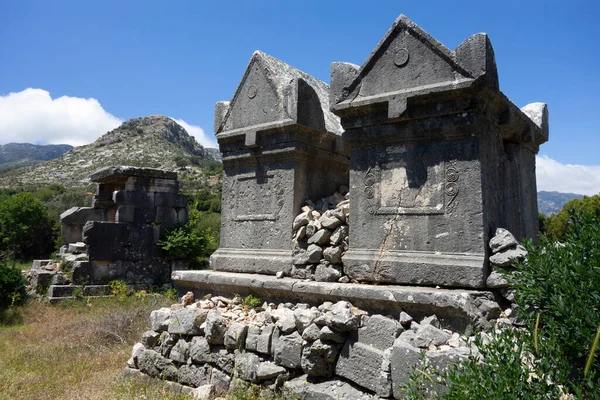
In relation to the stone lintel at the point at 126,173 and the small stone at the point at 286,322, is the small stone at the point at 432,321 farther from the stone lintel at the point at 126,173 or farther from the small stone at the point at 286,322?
the stone lintel at the point at 126,173

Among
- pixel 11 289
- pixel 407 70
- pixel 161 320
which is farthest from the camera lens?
pixel 11 289

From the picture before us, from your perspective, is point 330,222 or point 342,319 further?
point 330,222

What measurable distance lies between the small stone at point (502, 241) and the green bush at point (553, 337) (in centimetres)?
91

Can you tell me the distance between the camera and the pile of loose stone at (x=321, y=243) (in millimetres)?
4359

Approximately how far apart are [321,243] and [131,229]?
769cm

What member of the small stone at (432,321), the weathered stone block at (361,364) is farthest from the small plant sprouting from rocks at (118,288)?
the small stone at (432,321)

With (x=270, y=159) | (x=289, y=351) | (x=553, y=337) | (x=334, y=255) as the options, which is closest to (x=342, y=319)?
(x=289, y=351)

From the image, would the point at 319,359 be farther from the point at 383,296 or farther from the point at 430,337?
the point at 430,337

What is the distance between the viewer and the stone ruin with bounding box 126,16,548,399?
→ 11.6 feet

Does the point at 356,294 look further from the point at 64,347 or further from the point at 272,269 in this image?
the point at 64,347

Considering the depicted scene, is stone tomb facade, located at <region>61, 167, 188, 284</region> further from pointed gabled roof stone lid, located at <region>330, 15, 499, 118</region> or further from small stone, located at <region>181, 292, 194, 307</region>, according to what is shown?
pointed gabled roof stone lid, located at <region>330, 15, 499, 118</region>

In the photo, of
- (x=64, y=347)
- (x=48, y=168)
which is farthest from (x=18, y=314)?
(x=48, y=168)

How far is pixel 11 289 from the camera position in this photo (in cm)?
971

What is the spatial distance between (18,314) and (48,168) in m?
44.0
